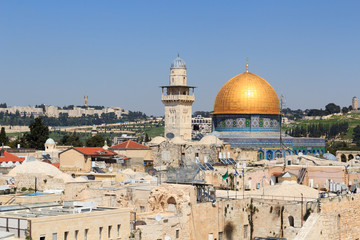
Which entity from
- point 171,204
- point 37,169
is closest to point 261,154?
point 37,169

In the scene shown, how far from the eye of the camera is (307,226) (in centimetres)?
2645

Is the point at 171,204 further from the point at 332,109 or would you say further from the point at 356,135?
the point at 332,109

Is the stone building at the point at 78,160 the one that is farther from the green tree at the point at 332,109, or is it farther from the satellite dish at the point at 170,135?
the green tree at the point at 332,109

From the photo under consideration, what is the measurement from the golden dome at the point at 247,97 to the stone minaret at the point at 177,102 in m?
2.22

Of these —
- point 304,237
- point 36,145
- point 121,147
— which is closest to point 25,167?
point 121,147

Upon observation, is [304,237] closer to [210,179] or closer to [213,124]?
[210,179]

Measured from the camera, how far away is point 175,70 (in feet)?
179

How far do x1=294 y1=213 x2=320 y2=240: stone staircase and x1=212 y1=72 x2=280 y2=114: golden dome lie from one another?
2625cm

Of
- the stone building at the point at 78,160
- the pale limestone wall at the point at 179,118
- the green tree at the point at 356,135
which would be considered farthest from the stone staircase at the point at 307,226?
the green tree at the point at 356,135

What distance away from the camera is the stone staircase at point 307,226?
85.7ft

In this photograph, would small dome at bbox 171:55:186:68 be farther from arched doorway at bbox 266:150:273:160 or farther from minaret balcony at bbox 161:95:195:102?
arched doorway at bbox 266:150:273:160

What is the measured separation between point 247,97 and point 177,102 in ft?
17.3

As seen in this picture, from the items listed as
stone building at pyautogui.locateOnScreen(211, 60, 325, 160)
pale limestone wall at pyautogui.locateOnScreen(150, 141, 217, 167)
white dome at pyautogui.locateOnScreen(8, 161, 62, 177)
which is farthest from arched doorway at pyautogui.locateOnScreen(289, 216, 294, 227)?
stone building at pyautogui.locateOnScreen(211, 60, 325, 160)

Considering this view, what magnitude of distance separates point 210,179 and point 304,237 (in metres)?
9.80
